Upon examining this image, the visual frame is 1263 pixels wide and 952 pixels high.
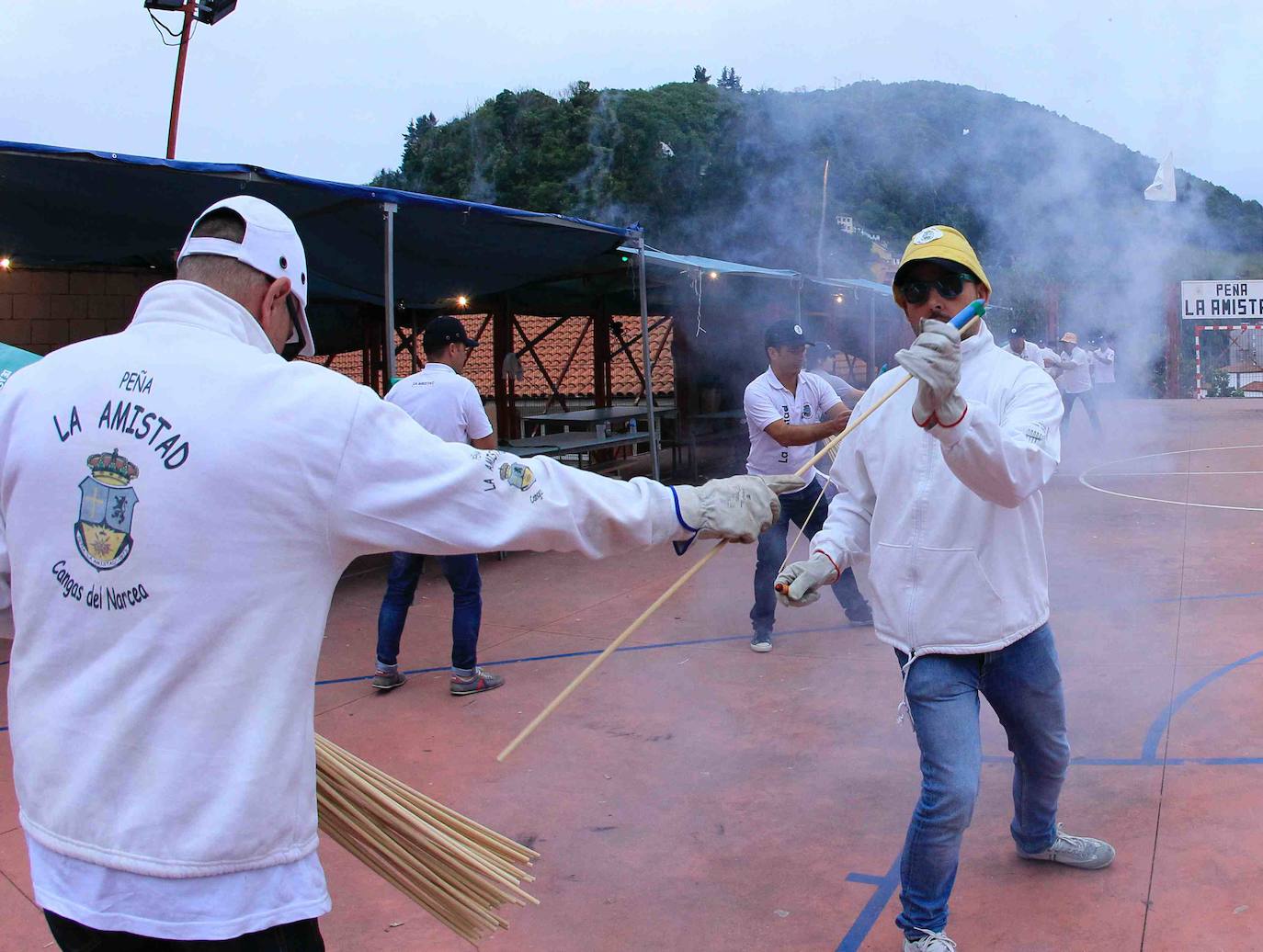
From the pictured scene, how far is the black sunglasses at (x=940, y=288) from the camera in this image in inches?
110

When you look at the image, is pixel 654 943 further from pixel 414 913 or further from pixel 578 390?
pixel 578 390

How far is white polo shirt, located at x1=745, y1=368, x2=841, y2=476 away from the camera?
5.80 metres

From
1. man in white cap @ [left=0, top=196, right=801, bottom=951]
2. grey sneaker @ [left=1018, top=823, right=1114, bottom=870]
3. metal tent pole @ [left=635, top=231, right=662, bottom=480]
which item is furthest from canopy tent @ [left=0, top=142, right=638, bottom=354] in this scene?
grey sneaker @ [left=1018, top=823, right=1114, bottom=870]

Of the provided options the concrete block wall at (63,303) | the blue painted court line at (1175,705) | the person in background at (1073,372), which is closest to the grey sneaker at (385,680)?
the blue painted court line at (1175,705)

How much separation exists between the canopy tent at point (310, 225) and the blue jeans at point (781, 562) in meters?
3.36

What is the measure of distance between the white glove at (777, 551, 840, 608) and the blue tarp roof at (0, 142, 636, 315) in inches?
187

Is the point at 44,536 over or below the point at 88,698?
over

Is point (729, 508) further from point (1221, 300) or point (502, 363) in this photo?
point (1221, 300)

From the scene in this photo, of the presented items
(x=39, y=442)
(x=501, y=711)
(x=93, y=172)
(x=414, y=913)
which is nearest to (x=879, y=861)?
(x=414, y=913)

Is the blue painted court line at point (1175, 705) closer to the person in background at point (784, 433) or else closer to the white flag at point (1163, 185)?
the person in background at point (784, 433)

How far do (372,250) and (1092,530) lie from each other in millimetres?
6464

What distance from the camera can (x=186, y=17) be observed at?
491 inches

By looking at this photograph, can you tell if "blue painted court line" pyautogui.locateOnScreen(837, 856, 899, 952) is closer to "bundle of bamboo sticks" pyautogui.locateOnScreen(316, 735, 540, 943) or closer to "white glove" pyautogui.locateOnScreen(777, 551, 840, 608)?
"white glove" pyautogui.locateOnScreen(777, 551, 840, 608)

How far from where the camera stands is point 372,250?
908 cm
